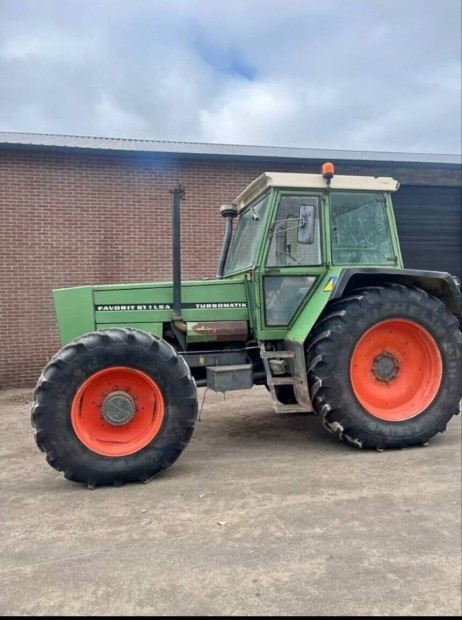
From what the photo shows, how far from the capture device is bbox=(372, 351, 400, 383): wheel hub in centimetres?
482

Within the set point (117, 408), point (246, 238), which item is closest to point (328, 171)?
point (246, 238)

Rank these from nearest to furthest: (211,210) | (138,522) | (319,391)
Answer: (138,522)
(319,391)
(211,210)

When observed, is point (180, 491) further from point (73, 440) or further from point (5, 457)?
point (5, 457)

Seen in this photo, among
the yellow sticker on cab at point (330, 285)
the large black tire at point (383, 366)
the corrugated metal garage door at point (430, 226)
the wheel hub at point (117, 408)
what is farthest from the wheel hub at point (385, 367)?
the corrugated metal garage door at point (430, 226)

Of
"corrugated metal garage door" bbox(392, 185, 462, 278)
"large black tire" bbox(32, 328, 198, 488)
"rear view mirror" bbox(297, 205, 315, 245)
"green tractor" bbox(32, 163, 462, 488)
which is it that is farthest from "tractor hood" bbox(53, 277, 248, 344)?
"corrugated metal garage door" bbox(392, 185, 462, 278)

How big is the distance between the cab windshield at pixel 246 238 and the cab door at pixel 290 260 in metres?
0.19

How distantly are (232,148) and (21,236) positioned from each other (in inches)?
174

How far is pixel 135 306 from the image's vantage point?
477cm

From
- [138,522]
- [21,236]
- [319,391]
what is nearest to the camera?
[138,522]

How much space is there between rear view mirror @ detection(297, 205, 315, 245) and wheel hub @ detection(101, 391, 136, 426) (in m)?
2.14

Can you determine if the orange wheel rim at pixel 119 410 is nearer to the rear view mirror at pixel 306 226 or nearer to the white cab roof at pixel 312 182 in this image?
the rear view mirror at pixel 306 226

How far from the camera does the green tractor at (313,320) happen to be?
4492 mm

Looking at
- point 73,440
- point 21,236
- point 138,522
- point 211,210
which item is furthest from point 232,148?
point 138,522

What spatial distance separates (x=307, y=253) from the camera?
4824 millimetres
